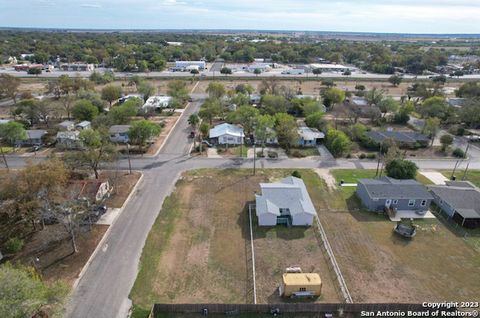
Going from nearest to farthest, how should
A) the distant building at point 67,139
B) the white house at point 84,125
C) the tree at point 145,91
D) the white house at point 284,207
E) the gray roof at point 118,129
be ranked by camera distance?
the white house at point 284,207 → the distant building at point 67,139 → the gray roof at point 118,129 → the white house at point 84,125 → the tree at point 145,91

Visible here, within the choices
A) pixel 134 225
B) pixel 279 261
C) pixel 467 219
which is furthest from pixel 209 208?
pixel 467 219

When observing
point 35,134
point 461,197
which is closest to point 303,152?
point 461,197

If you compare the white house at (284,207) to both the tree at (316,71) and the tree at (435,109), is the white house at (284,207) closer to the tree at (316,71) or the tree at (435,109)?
the tree at (435,109)

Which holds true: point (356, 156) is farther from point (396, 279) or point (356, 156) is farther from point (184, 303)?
point (184, 303)

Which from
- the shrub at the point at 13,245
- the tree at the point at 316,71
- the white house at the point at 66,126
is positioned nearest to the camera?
the shrub at the point at 13,245

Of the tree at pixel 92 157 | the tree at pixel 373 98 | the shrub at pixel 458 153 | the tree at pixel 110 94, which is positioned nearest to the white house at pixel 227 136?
the tree at pixel 92 157
